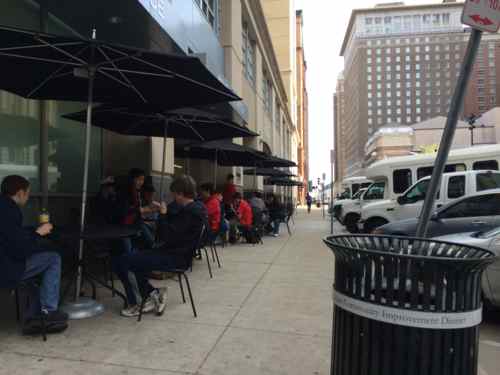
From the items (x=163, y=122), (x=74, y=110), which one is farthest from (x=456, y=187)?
(x=74, y=110)

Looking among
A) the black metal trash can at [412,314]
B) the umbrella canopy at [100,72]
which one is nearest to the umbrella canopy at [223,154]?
the umbrella canopy at [100,72]

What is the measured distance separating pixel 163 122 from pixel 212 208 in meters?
1.78

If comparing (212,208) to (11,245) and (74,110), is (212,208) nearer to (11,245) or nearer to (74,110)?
(74,110)

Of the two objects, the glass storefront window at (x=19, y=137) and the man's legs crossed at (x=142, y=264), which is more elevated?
the glass storefront window at (x=19, y=137)

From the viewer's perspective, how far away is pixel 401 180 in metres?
12.4

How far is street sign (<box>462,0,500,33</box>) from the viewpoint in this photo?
1996 millimetres

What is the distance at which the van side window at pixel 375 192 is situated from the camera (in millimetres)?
14891

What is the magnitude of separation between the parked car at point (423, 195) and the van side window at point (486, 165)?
156cm

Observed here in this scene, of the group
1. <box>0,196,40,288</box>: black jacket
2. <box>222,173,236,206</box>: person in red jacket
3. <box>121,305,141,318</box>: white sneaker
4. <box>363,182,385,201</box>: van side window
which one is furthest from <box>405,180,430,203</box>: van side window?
<box>0,196,40,288</box>: black jacket

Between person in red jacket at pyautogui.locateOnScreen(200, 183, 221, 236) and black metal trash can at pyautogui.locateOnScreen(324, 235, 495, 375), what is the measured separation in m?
4.90

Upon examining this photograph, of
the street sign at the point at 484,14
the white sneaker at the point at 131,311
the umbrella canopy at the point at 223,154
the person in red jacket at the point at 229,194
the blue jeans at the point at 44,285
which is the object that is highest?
the umbrella canopy at the point at 223,154

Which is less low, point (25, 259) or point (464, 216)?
point (464, 216)

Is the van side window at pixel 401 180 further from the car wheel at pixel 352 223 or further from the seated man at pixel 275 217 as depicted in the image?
the seated man at pixel 275 217

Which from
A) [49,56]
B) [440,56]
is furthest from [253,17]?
[440,56]
